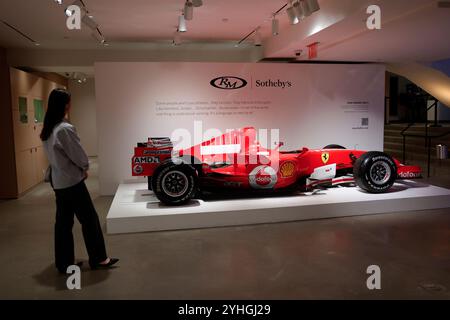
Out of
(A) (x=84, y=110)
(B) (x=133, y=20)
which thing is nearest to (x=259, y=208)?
(B) (x=133, y=20)

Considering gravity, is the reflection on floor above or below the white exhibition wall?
below

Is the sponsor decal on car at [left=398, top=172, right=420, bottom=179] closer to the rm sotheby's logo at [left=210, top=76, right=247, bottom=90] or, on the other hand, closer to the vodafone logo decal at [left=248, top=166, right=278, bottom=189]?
the vodafone logo decal at [left=248, top=166, right=278, bottom=189]

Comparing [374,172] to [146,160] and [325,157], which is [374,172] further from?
[146,160]

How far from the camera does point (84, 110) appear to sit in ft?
45.7

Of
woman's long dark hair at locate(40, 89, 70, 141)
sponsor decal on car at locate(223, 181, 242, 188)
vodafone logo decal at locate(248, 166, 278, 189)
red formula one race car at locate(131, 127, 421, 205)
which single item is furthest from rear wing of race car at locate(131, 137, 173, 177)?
woman's long dark hair at locate(40, 89, 70, 141)

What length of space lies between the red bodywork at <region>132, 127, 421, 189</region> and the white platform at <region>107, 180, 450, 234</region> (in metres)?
0.26

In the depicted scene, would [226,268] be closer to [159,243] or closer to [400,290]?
[159,243]

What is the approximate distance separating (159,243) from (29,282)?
54.6 inches

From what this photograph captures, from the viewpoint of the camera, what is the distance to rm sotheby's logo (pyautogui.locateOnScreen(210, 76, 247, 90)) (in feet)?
25.3

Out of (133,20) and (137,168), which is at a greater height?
(133,20)

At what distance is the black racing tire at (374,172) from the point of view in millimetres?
5945

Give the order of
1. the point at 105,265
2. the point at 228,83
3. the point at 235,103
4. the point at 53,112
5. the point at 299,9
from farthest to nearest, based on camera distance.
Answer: the point at 235,103 < the point at 228,83 < the point at 299,9 < the point at 105,265 < the point at 53,112

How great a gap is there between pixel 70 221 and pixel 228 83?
476 centimetres
